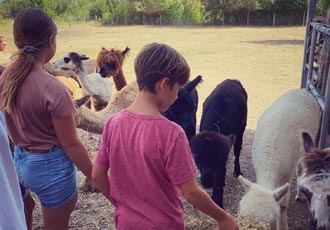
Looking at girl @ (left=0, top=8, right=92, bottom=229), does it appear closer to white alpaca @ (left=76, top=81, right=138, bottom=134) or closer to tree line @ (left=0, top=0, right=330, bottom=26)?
white alpaca @ (left=76, top=81, right=138, bottom=134)

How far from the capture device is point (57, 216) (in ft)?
7.80

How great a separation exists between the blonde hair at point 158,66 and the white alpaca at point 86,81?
4538 millimetres

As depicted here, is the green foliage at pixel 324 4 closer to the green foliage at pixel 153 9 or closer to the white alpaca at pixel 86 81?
the green foliage at pixel 153 9

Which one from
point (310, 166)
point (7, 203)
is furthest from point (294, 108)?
point (7, 203)

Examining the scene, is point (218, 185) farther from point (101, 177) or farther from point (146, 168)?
point (146, 168)

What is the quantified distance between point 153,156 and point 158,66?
0.41 m

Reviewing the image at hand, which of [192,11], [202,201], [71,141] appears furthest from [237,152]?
[192,11]

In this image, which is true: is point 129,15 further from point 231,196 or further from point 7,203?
point 7,203

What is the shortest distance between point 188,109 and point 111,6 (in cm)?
4005

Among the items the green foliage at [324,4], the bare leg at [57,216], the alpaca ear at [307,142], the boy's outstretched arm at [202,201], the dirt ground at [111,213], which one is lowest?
the dirt ground at [111,213]

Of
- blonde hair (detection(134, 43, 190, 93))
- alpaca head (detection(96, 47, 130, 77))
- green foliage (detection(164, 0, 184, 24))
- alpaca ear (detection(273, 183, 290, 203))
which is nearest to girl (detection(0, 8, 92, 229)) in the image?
blonde hair (detection(134, 43, 190, 93))

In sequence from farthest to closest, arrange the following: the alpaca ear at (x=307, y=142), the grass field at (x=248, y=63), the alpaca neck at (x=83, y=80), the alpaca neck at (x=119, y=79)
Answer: the grass field at (x=248, y=63) → the alpaca neck at (x=119, y=79) → the alpaca neck at (x=83, y=80) → the alpaca ear at (x=307, y=142)

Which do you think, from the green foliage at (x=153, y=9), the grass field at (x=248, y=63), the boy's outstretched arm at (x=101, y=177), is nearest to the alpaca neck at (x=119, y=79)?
the grass field at (x=248, y=63)

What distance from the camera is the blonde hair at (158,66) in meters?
1.61
